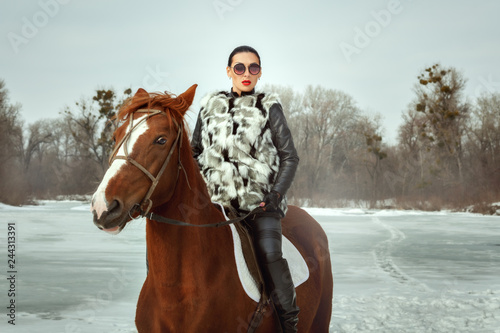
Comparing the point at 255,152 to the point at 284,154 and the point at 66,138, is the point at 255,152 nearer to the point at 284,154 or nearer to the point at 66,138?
the point at 284,154

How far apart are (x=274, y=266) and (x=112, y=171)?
1.15 meters

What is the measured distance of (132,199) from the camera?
2.21m

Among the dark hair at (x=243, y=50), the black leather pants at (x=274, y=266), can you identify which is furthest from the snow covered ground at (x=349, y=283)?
the dark hair at (x=243, y=50)

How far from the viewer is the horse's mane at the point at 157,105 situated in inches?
98.6

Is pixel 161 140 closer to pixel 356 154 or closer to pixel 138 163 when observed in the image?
pixel 138 163

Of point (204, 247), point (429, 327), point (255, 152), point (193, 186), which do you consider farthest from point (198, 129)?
point (429, 327)

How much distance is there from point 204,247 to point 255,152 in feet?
2.18

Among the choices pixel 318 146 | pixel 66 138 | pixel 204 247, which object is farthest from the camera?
pixel 66 138

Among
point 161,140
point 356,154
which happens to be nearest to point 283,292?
point 161,140

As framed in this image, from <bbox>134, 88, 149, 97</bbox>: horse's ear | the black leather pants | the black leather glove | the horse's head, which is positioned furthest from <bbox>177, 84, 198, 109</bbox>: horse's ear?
the black leather pants

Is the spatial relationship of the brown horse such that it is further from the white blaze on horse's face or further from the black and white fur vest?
the black and white fur vest

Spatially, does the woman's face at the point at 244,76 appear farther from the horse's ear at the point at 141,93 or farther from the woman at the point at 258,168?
the horse's ear at the point at 141,93

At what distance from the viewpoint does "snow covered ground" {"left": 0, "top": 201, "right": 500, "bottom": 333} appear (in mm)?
5578

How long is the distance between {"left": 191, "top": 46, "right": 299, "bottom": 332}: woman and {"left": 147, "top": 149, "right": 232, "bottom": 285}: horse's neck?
287mm
